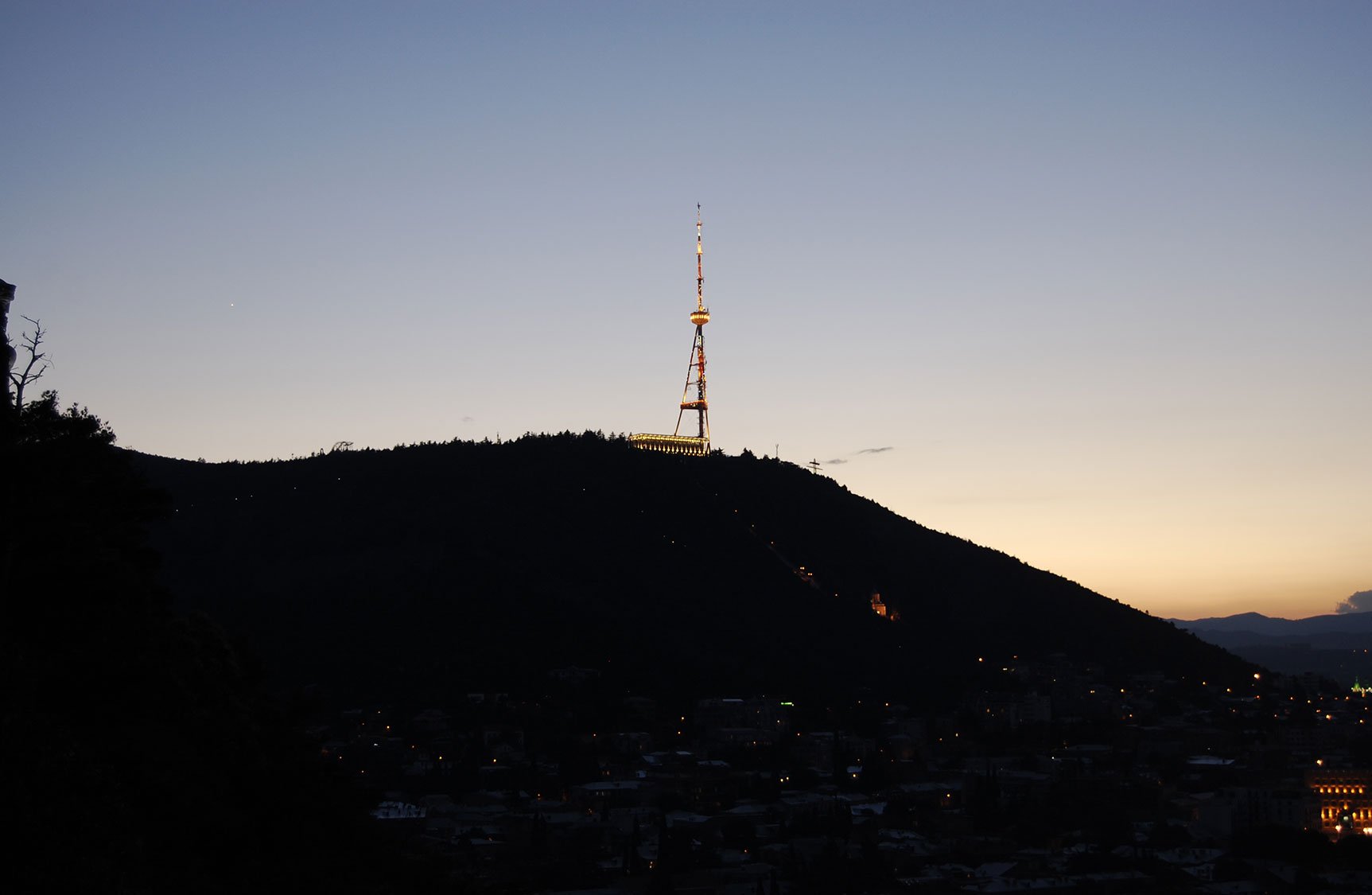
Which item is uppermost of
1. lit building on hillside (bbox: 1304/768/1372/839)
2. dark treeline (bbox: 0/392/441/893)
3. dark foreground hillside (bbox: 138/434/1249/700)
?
dark foreground hillside (bbox: 138/434/1249/700)

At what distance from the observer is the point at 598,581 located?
136 m

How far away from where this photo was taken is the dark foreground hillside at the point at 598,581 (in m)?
124

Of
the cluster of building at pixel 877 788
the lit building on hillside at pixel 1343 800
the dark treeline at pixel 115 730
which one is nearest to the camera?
the dark treeline at pixel 115 730

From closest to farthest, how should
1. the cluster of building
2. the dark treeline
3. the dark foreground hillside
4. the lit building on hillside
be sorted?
the dark treeline
the cluster of building
the lit building on hillside
the dark foreground hillside

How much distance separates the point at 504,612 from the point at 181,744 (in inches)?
4106

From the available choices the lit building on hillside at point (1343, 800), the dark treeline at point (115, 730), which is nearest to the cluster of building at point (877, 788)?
the lit building on hillside at point (1343, 800)

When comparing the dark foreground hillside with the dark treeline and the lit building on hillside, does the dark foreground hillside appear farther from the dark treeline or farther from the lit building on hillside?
the dark treeline

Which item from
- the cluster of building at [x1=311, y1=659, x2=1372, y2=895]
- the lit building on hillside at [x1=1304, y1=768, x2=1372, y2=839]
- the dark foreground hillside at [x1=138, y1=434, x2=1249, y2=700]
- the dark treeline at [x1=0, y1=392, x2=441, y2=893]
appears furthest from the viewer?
the dark foreground hillside at [x1=138, y1=434, x2=1249, y2=700]

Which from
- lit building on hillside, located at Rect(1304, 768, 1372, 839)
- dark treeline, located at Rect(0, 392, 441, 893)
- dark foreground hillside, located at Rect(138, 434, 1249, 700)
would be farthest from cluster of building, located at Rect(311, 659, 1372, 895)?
dark treeline, located at Rect(0, 392, 441, 893)

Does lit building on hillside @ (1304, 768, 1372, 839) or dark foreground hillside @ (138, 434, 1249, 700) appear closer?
lit building on hillside @ (1304, 768, 1372, 839)

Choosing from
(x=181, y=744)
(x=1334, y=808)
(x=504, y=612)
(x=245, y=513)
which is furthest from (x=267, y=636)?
(x=181, y=744)

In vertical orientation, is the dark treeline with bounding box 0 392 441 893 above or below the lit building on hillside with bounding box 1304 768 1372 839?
above

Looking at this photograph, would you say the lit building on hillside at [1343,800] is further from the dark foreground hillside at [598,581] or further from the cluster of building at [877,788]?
the dark foreground hillside at [598,581]

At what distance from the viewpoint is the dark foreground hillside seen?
124m
